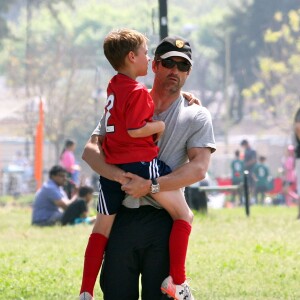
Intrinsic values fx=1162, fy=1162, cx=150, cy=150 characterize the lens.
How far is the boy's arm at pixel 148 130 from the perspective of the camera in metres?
6.32

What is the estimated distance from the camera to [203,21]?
9912cm

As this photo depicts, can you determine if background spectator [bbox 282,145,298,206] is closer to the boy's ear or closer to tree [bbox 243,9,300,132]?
tree [bbox 243,9,300,132]

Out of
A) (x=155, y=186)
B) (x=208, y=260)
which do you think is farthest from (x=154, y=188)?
(x=208, y=260)

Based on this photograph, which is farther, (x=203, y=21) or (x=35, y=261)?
(x=203, y=21)

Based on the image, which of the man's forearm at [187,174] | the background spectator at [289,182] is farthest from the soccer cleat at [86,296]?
the background spectator at [289,182]

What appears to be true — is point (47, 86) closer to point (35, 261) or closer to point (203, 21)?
point (35, 261)

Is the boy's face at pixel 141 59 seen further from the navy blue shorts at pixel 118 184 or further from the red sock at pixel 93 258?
the red sock at pixel 93 258

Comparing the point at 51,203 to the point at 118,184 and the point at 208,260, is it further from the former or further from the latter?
the point at 118,184

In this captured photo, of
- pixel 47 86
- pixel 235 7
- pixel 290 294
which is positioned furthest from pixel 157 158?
pixel 235 7

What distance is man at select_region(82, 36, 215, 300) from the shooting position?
653 centimetres

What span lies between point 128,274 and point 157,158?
Result: 67cm

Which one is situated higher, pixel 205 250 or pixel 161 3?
pixel 161 3

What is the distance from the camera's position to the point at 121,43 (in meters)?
6.42

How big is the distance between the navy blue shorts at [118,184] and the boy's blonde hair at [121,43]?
59 cm
